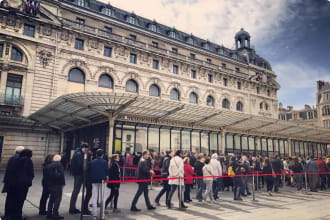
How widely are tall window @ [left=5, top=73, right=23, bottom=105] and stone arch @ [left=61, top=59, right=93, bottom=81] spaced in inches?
153

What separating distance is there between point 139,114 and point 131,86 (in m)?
12.1

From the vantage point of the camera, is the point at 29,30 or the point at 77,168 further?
the point at 29,30

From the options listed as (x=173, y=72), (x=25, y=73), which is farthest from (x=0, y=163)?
(x=173, y=72)

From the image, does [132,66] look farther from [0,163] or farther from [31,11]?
[0,163]

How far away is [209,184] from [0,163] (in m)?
18.7

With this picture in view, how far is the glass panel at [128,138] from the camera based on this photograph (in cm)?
1794

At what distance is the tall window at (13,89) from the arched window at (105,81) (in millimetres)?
7450

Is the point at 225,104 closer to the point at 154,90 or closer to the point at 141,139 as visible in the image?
the point at 154,90

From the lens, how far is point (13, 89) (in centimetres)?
2109

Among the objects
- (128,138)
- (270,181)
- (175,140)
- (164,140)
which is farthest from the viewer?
(175,140)

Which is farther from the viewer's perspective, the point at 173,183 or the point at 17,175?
the point at 173,183

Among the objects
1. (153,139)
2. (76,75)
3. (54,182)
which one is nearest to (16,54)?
(76,75)

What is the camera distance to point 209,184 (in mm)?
9328

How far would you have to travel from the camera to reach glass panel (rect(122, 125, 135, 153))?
17938mm
